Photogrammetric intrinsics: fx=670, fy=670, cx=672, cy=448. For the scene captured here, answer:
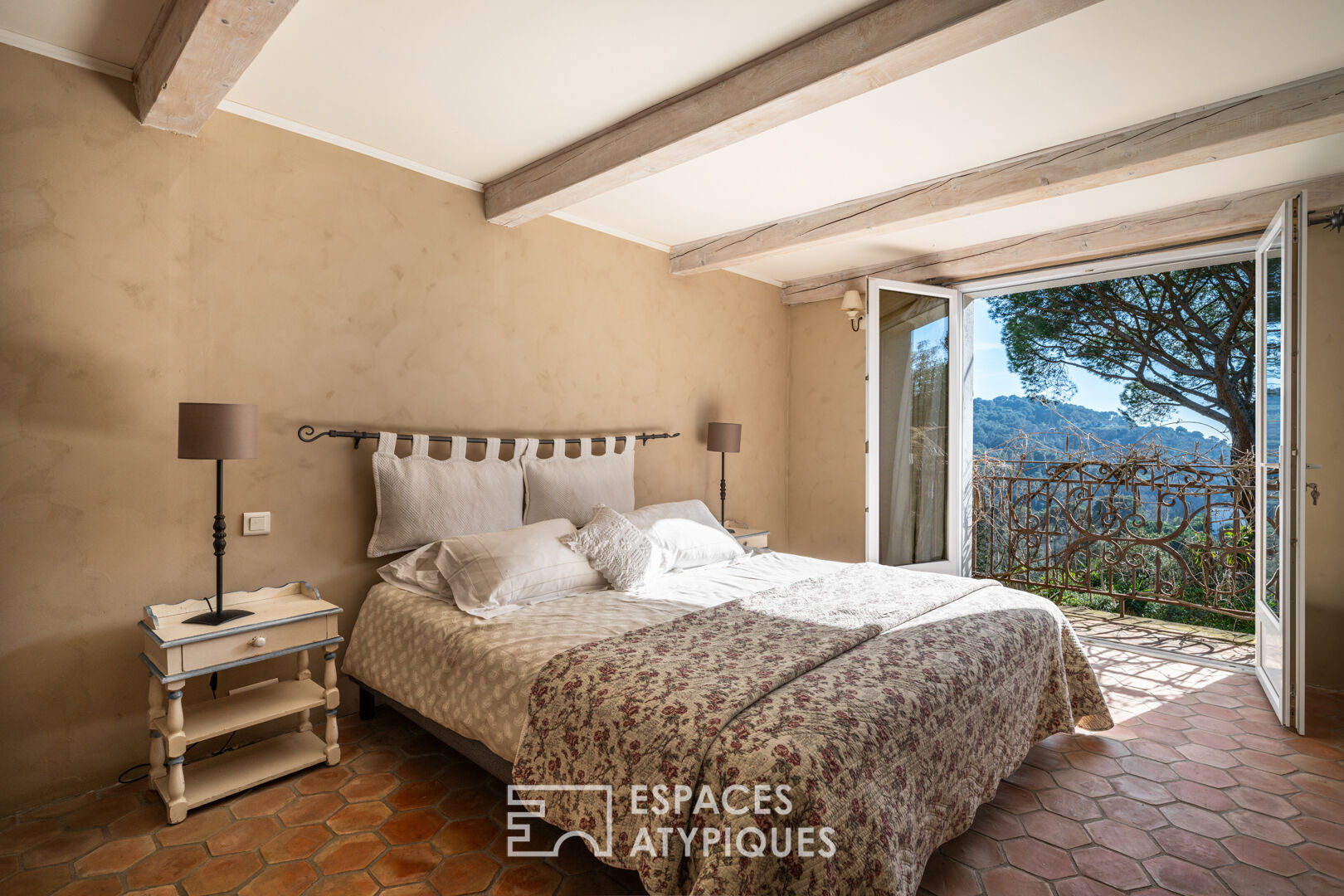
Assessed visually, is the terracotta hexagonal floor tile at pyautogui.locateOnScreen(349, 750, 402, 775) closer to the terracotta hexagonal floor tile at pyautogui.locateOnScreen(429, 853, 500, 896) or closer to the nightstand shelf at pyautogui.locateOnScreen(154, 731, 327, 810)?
the nightstand shelf at pyautogui.locateOnScreen(154, 731, 327, 810)

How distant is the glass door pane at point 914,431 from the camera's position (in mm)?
4527

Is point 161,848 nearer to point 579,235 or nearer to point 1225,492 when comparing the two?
point 579,235

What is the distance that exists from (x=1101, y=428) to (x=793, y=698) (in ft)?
19.9

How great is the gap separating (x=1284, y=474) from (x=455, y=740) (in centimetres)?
353

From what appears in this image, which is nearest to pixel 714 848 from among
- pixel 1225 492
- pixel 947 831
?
pixel 947 831

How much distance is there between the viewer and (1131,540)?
4879 millimetres

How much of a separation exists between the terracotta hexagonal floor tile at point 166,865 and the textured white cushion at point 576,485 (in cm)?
175

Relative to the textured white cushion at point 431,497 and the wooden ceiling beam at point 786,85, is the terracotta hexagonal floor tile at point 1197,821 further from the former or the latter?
the textured white cushion at point 431,497

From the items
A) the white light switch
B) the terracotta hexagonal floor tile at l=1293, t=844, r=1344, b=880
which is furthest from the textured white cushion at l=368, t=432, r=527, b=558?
the terracotta hexagonal floor tile at l=1293, t=844, r=1344, b=880

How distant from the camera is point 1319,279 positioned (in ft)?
11.2

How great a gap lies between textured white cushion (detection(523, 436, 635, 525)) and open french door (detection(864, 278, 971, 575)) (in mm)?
1775

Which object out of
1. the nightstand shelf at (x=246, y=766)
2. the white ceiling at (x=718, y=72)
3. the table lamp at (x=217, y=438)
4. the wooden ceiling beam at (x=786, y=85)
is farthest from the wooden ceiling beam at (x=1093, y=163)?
the nightstand shelf at (x=246, y=766)

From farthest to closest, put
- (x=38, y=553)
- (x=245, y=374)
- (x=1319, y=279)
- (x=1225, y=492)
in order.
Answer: (x=1225, y=492), (x=1319, y=279), (x=245, y=374), (x=38, y=553)

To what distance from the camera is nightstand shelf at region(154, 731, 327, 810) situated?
7.25 feet
